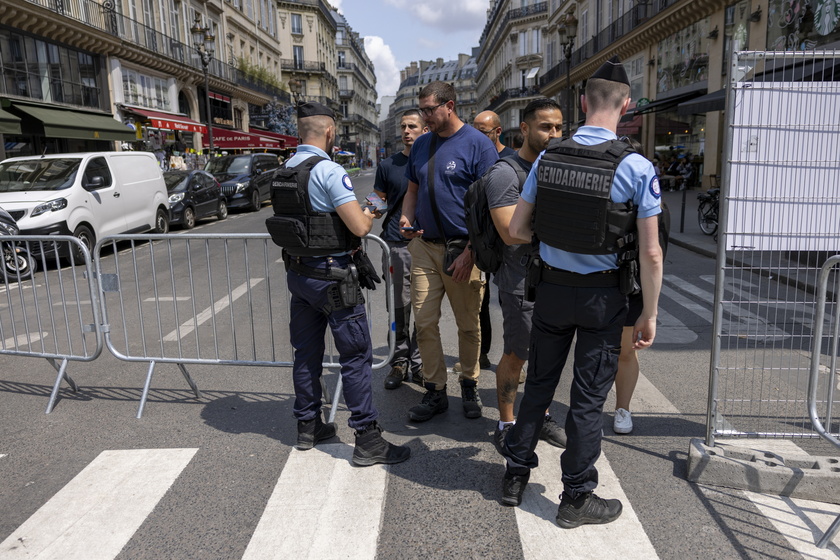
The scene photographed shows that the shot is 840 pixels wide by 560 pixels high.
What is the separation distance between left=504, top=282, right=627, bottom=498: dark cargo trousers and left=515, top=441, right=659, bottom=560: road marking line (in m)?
0.19

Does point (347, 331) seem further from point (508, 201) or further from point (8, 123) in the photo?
point (8, 123)

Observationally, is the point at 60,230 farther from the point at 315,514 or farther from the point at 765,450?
the point at 765,450

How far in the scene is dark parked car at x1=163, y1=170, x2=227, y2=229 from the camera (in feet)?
52.3

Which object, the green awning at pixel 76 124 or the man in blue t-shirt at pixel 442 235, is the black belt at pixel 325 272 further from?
the green awning at pixel 76 124

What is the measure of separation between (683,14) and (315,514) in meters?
25.3

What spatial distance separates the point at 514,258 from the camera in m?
3.71

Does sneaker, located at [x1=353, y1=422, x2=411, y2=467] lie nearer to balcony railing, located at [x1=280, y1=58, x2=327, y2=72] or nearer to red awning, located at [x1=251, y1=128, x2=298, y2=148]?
red awning, located at [x1=251, y1=128, x2=298, y2=148]

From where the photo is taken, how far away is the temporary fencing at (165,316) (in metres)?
4.67

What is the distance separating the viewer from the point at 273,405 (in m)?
4.58

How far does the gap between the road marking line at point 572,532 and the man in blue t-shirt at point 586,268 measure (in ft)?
0.21

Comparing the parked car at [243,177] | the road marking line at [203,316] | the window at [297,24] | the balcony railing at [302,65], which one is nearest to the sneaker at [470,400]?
the road marking line at [203,316]

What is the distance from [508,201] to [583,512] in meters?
1.54

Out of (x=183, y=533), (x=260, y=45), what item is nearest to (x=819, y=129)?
(x=183, y=533)

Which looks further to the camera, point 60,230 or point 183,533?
point 60,230
